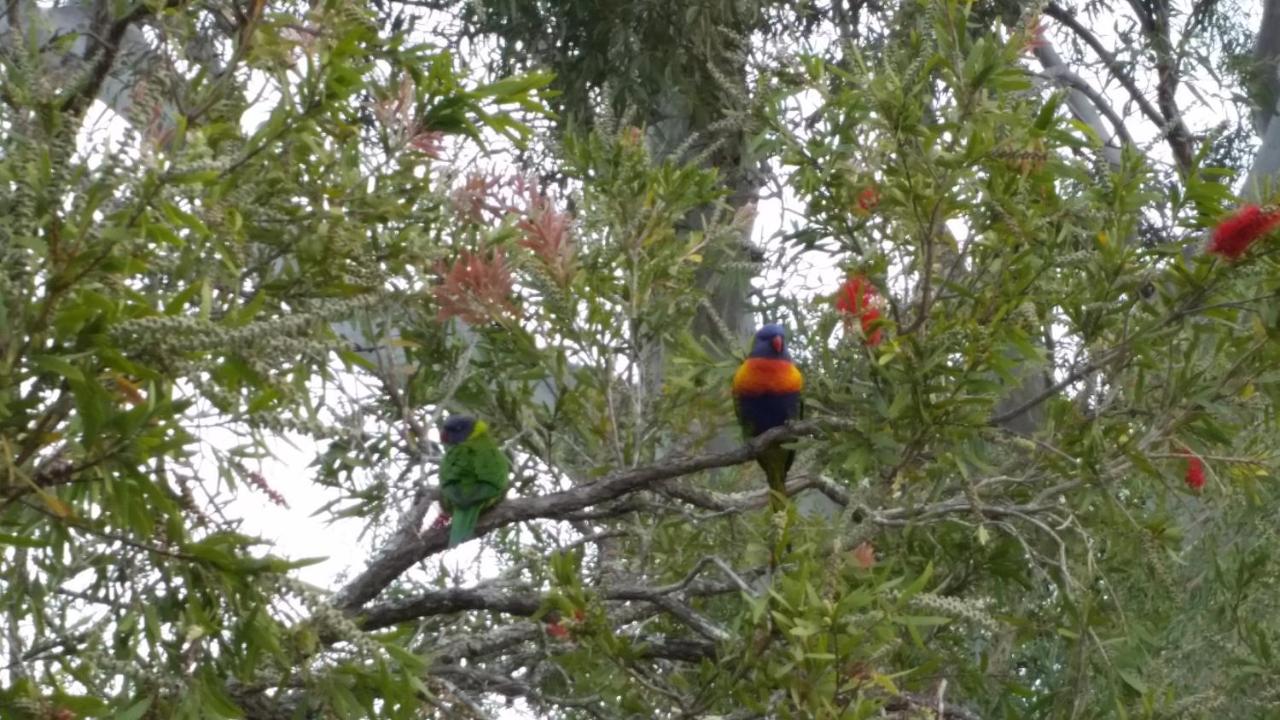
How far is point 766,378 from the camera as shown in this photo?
3639mm

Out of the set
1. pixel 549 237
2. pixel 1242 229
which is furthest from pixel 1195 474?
pixel 549 237

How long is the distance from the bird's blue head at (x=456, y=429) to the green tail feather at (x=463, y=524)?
0.51 metres

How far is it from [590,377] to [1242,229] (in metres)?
1.29

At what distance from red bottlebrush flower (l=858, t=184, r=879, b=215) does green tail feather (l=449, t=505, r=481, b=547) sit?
1007 mm

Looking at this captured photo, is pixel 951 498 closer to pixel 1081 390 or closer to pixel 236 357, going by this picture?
pixel 1081 390

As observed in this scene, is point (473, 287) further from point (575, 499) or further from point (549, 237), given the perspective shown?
point (575, 499)

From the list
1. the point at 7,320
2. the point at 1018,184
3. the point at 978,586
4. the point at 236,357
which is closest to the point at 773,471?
the point at 978,586

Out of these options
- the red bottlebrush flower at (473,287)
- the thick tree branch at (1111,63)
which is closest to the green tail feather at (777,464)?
the red bottlebrush flower at (473,287)

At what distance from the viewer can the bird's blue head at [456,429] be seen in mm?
4008

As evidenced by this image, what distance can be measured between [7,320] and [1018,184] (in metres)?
1.79

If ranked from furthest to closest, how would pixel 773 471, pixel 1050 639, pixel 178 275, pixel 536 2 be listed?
pixel 536 2 → pixel 1050 639 → pixel 773 471 → pixel 178 275

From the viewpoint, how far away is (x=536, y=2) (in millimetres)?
5617

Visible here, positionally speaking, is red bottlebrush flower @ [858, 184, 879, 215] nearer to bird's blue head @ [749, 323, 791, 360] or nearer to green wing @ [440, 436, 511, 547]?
bird's blue head @ [749, 323, 791, 360]

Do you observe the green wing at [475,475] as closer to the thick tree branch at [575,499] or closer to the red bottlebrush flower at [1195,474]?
the thick tree branch at [575,499]
